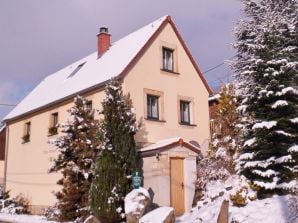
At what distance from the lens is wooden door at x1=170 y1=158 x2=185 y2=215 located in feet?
55.8

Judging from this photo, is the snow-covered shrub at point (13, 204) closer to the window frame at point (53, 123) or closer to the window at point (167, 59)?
the window frame at point (53, 123)

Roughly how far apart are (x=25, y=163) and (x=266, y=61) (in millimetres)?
16951

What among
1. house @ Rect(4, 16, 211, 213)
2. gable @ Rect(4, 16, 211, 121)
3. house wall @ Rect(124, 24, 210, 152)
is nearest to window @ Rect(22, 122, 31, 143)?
house @ Rect(4, 16, 211, 213)

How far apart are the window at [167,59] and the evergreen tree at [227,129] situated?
3026 millimetres

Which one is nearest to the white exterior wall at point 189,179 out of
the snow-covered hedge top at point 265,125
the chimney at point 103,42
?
the snow-covered hedge top at point 265,125

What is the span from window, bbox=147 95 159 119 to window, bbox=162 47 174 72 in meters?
1.82

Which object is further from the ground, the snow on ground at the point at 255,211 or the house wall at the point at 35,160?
the house wall at the point at 35,160

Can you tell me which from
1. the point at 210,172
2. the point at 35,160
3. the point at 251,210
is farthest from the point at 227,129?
the point at 35,160

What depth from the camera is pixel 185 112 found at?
21344 mm

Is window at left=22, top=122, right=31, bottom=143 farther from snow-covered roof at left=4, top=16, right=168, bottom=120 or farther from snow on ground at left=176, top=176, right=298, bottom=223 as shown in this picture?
snow on ground at left=176, top=176, right=298, bottom=223

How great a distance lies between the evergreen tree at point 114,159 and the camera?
49.5 ft

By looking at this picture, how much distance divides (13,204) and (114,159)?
427 inches

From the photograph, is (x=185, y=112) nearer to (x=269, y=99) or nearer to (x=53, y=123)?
(x=53, y=123)

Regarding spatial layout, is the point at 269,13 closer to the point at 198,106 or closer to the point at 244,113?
the point at 244,113
